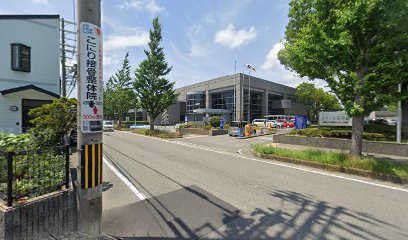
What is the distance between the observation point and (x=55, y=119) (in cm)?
722

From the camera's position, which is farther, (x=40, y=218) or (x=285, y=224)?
(x=285, y=224)

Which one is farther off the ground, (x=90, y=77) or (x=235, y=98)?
(x=235, y=98)

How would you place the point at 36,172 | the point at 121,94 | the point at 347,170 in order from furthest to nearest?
the point at 121,94 → the point at 347,170 → the point at 36,172

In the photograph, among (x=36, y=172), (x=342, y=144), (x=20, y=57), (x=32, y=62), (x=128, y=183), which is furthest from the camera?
(x=32, y=62)

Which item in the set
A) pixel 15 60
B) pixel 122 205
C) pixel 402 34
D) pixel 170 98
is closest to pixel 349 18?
pixel 402 34

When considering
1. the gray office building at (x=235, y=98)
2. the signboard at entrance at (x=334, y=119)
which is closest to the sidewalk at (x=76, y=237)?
the signboard at entrance at (x=334, y=119)

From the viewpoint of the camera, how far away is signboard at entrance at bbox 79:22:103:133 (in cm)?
272

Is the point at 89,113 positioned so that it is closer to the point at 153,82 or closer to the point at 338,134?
the point at 338,134

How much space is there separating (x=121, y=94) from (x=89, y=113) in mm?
35271

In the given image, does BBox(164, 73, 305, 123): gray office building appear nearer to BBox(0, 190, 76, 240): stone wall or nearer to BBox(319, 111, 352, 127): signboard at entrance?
BBox(319, 111, 352, 127): signboard at entrance

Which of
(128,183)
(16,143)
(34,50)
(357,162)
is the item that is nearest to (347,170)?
(357,162)

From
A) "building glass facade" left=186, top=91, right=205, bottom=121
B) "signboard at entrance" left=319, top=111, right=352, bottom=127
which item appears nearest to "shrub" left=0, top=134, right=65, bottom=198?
"signboard at entrance" left=319, top=111, right=352, bottom=127

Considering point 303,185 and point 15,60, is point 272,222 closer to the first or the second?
point 303,185

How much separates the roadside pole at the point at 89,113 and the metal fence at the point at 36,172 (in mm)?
916
